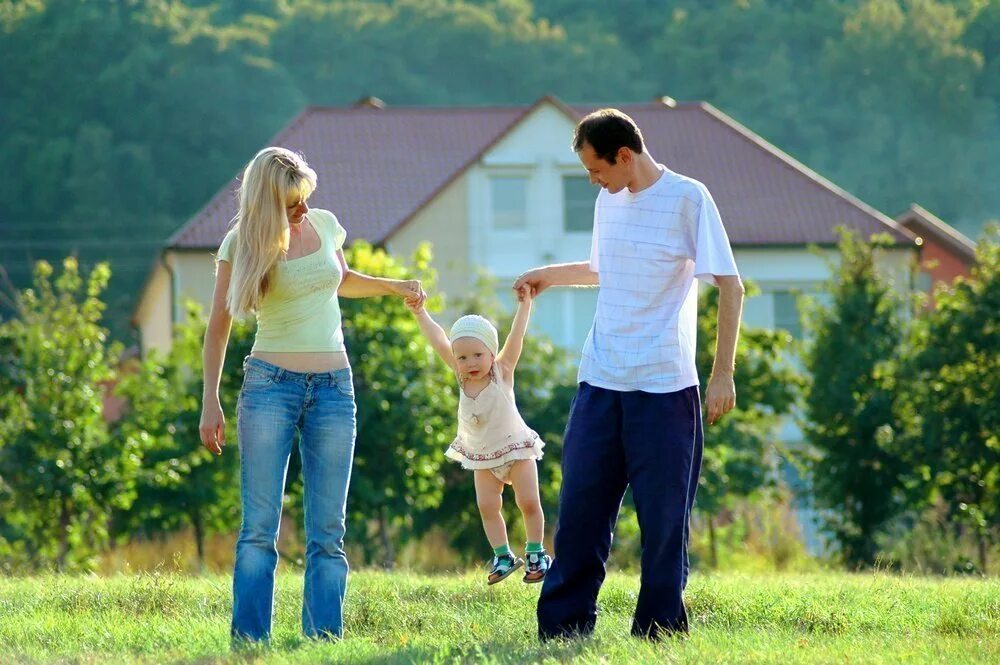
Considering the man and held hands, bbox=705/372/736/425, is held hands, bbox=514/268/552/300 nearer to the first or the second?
the man

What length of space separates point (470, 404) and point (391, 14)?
214ft

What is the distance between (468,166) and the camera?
1575 inches

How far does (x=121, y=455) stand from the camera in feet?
71.9

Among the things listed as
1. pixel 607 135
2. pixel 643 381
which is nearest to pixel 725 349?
pixel 643 381

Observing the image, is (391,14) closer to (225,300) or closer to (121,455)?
(121,455)

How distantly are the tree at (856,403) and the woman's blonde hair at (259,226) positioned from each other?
51.2 ft

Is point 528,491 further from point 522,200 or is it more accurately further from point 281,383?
point 522,200

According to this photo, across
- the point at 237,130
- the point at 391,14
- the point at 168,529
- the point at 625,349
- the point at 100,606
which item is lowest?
the point at 168,529

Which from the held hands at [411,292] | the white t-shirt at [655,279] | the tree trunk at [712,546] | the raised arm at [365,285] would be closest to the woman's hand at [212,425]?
the raised arm at [365,285]

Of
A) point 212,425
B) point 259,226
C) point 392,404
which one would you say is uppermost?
point 259,226

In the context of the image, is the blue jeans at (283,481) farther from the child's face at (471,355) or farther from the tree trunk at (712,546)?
the tree trunk at (712,546)

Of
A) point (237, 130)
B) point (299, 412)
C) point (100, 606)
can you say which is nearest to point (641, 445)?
point (299, 412)

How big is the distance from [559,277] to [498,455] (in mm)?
1173

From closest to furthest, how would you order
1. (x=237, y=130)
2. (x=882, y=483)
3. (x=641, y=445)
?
(x=641, y=445)
(x=882, y=483)
(x=237, y=130)
